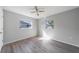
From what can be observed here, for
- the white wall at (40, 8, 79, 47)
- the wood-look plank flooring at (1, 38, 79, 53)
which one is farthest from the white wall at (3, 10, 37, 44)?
the white wall at (40, 8, 79, 47)

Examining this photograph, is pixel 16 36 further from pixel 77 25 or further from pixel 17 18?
pixel 77 25

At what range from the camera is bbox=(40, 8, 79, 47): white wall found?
192 inches

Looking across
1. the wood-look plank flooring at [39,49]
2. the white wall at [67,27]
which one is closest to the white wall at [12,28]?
the wood-look plank flooring at [39,49]

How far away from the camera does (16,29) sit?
631 cm

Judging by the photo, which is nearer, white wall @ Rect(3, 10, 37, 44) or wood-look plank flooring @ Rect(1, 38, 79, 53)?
wood-look plank flooring @ Rect(1, 38, 79, 53)

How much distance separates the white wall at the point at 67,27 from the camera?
4883 mm

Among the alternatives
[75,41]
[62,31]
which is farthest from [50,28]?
[75,41]

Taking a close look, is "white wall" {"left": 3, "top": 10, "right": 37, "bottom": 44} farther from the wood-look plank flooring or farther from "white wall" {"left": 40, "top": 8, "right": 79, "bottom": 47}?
"white wall" {"left": 40, "top": 8, "right": 79, "bottom": 47}

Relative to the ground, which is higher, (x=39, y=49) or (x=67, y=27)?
(x=67, y=27)

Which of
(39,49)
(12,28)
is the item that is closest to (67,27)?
(39,49)

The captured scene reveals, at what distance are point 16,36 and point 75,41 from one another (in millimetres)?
4085

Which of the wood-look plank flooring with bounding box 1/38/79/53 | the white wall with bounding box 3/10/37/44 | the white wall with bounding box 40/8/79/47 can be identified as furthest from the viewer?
the white wall with bounding box 3/10/37/44

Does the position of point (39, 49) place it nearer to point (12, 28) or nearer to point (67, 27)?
point (67, 27)

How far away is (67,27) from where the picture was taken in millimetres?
5531
